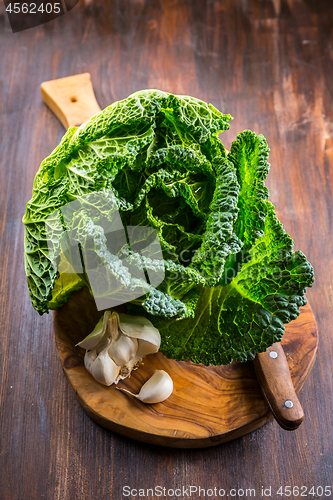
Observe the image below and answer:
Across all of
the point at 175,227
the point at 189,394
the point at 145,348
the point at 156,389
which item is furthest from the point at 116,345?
the point at 175,227

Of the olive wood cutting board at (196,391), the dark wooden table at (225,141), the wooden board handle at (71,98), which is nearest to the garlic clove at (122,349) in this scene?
the olive wood cutting board at (196,391)

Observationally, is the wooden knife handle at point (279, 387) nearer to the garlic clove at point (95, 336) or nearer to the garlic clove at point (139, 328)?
the garlic clove at point (139, 328)

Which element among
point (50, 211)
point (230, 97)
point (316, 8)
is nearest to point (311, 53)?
point (316, 8)

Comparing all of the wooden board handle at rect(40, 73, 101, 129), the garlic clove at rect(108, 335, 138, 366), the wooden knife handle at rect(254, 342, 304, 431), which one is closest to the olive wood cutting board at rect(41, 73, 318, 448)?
the wooden knife handle at rect(254, 342, 304, 431)

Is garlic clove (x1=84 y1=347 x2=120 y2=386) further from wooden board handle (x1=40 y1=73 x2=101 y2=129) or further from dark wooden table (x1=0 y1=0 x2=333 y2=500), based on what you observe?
wooden board handle (x1=40 y1=73 x2=101 y2=129)

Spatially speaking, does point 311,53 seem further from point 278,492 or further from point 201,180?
point 278,492

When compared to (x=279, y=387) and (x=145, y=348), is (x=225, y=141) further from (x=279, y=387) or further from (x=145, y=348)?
(x=279, y=387)
